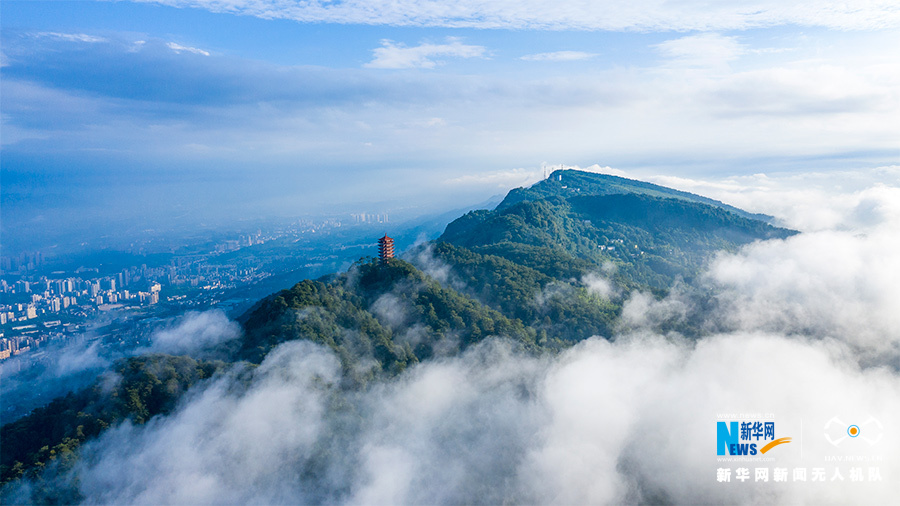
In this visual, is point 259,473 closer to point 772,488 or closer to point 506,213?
point 772,488

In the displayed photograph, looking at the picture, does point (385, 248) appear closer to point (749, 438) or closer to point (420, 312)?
point (420, 312)

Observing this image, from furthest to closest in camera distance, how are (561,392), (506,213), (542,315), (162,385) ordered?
(506,213) → (542,315) → (561,392) → (162,385)

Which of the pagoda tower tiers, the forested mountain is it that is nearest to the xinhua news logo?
the forested mountain

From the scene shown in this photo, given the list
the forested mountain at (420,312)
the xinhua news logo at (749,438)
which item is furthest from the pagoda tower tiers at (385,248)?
the xinhua news logo at (749,438)

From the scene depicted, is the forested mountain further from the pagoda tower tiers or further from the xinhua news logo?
the xinhua news logo

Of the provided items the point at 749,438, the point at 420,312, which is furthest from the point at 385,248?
the point at 749,438

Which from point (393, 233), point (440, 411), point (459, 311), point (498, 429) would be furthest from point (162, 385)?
point (393, 233)
